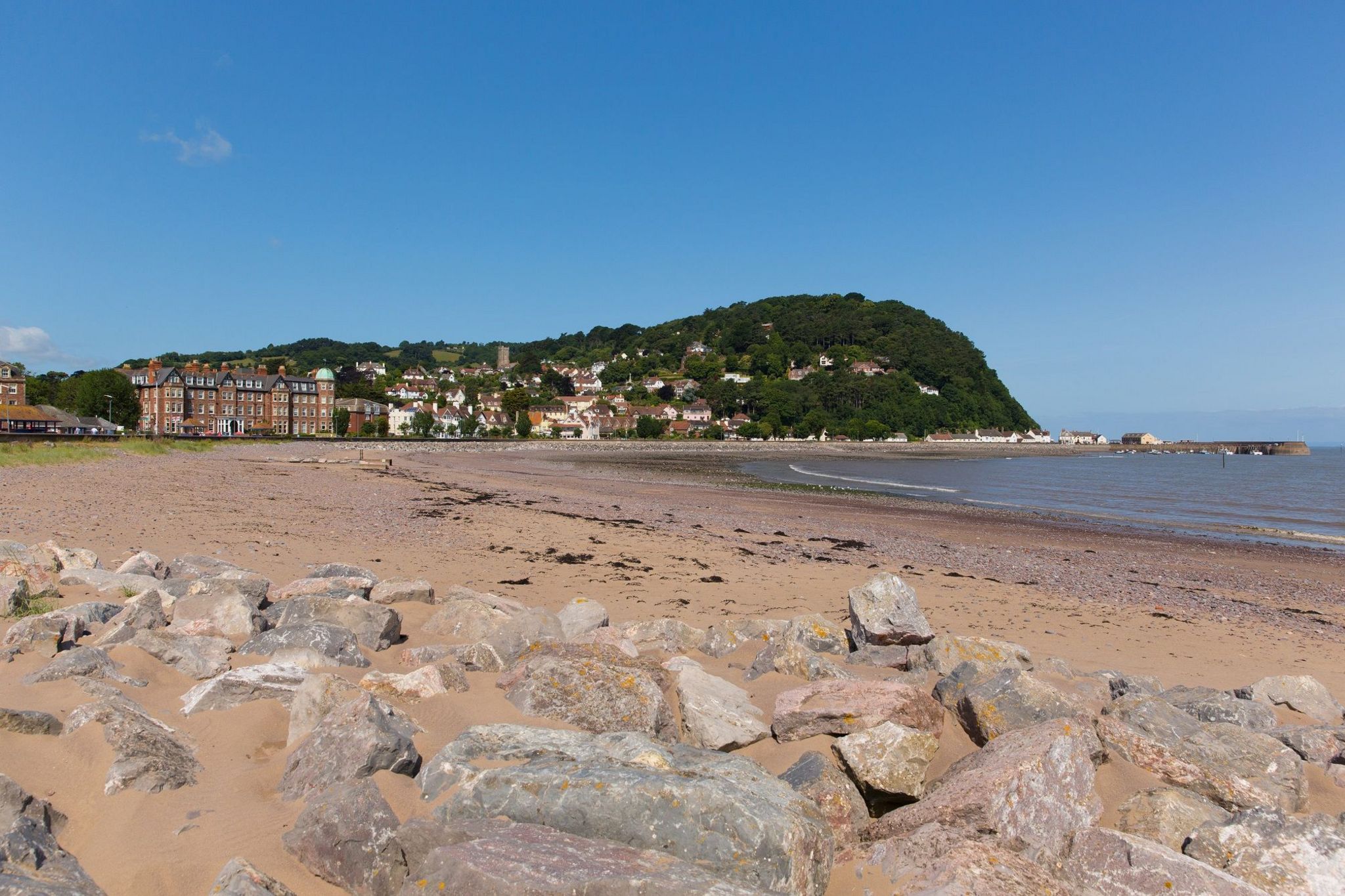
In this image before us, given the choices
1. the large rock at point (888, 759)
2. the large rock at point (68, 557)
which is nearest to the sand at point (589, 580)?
the large rock at point (888, 759)

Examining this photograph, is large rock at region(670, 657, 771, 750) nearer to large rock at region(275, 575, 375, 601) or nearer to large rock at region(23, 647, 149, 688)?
large rock at region(23, 647, 149, 688)

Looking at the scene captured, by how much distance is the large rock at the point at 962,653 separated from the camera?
558 centimetres

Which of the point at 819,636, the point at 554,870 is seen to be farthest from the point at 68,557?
the point at 554,870

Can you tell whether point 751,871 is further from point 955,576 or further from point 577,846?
point 955,576

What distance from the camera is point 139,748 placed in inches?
129

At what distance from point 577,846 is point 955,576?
1189cm

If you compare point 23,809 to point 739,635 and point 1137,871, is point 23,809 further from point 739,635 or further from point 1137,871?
point 739,635

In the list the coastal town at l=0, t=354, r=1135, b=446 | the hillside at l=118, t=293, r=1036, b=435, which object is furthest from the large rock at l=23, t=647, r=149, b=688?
the hillside at l=118, t=293, r=1036, b=435

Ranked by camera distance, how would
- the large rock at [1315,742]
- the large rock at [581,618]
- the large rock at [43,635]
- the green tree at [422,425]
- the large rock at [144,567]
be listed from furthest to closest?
the green tree at [422,425] < the large rock at [144,567] < the large rock at [581,618] < the large rock at [43,635] < the large rock at [1315,742]

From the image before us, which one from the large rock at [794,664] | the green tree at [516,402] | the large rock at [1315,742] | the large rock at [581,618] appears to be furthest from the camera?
the green tree at [516,402]

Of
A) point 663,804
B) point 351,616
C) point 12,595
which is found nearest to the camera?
point 663,804

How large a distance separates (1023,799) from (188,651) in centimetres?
489

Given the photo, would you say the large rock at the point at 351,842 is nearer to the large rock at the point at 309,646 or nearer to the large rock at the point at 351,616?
the large rock at the point at 309,646

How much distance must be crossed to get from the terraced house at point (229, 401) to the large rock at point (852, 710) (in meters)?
101
